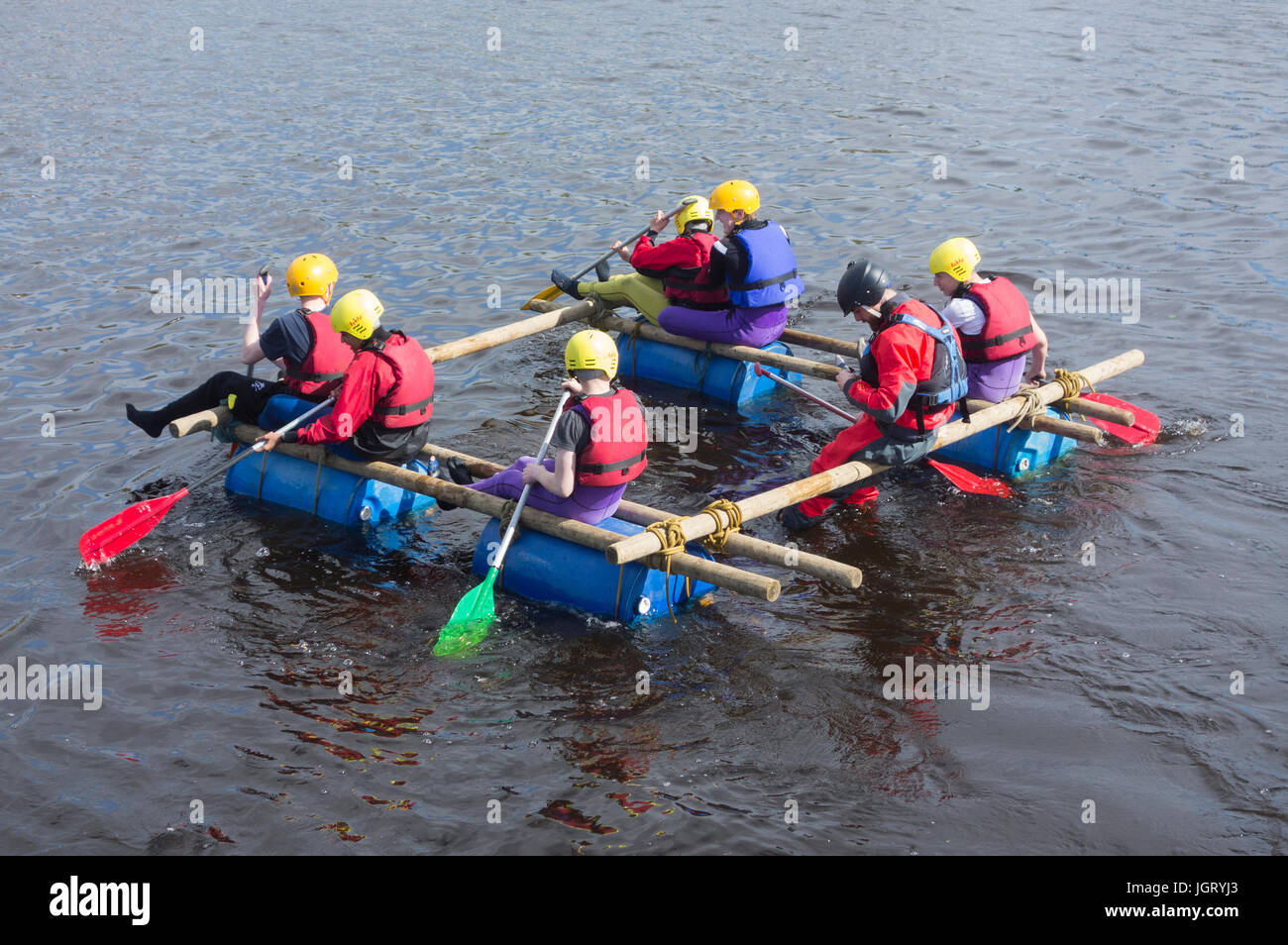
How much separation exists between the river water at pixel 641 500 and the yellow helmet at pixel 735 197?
195 centimetres

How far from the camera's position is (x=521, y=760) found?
6.95 metres

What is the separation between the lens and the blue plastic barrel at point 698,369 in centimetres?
1204

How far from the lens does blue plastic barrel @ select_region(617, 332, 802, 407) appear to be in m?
12.0

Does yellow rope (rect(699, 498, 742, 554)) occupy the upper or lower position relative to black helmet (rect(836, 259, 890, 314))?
lower

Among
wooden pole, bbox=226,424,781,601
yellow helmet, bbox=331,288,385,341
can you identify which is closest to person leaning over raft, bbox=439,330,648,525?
wooden pole, bbox=226,424,781,601

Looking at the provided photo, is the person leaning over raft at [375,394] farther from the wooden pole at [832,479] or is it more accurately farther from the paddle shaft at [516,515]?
the wooden pole at [832,479]

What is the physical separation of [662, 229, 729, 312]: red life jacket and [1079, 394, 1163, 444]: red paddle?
11.6ft

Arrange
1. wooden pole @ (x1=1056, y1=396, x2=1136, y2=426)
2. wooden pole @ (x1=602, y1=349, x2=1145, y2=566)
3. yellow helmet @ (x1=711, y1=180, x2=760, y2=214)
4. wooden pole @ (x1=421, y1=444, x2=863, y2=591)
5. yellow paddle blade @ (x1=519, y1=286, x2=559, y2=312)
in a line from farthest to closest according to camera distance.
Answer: yellow paddle blade @ (x1=519, y1=286, x2=559, y2=312) → yellow helmet @ (x1=711, y1=180, x2=760, y2=214) → wooden pole @ (x1=1056, y1=396, x2=1136, y2=426) → wooden pole @ (x1=602, y1=349, x2=1145, y2=566) → wooden pole @ (x1=421, y1=444, x2=863, y2=591)

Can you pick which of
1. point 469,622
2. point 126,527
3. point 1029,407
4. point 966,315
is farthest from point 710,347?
point 126,527

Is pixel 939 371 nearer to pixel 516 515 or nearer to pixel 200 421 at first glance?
pixel 516 515

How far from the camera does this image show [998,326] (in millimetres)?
9773

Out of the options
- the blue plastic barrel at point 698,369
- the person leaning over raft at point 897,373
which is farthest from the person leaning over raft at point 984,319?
the blue plastic barrel at point 698,369

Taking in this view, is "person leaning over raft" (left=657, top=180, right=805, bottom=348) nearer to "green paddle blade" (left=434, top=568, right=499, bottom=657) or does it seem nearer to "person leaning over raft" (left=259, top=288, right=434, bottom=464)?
"person leaning over raft" (left=259, top=288, right=434, bottom=464)

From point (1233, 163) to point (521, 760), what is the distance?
55.8ft
